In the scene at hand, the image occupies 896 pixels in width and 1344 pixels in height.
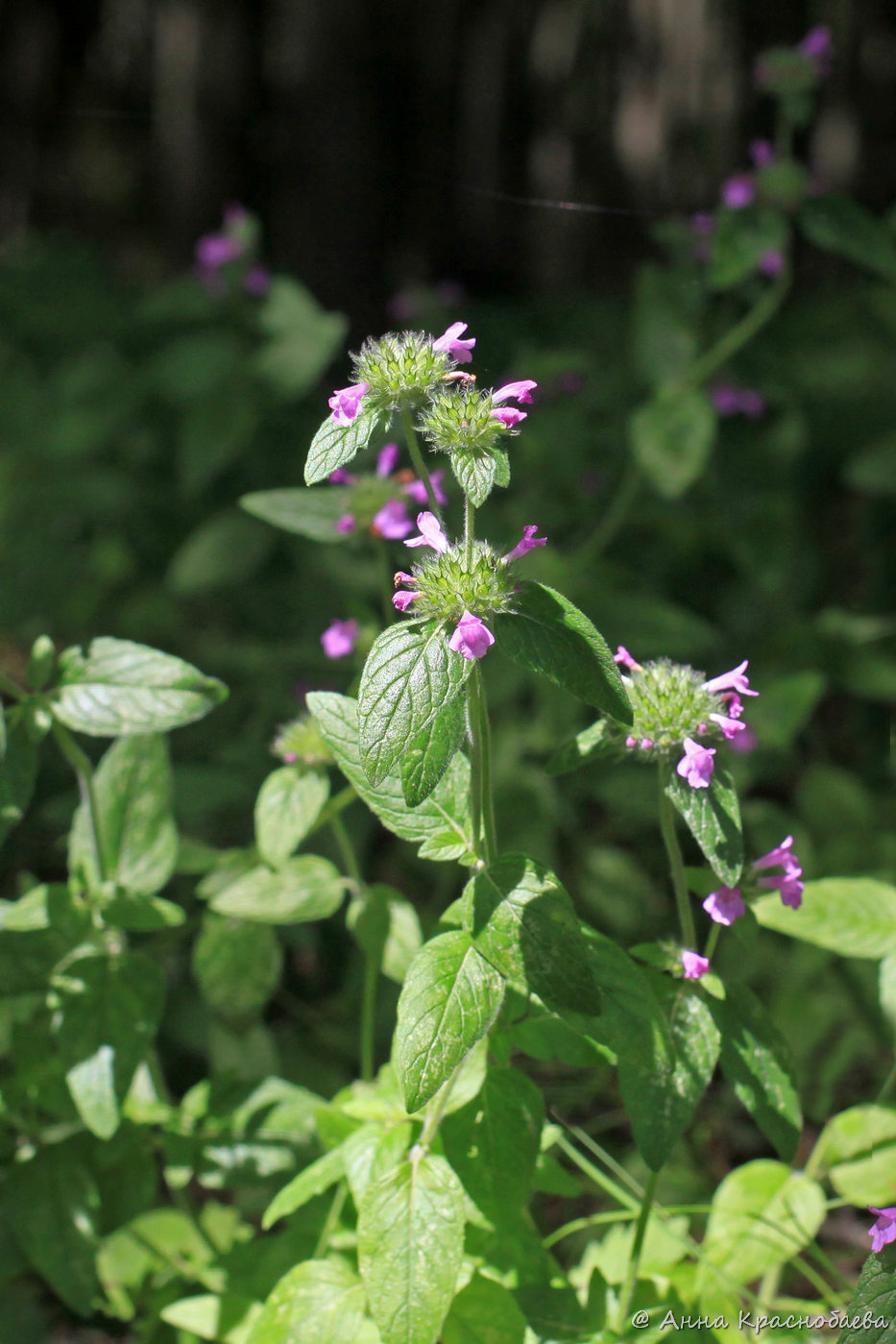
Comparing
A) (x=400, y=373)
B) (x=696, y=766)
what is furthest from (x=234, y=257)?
(x=696, y=766)

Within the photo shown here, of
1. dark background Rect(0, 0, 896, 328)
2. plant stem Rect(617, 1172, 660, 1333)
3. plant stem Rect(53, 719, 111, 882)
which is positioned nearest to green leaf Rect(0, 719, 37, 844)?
plant stem Rect(53, 719, 111, 882)

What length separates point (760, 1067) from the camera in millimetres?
1186

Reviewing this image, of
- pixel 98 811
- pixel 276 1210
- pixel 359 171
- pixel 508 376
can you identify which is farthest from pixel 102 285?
pixel 276 1210

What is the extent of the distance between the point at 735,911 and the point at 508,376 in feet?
7.85

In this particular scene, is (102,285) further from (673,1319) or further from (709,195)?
(673,1319)

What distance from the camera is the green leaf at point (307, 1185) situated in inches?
48.8

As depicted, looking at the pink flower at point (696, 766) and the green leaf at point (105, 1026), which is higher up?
the pink flower at point (696, 766)

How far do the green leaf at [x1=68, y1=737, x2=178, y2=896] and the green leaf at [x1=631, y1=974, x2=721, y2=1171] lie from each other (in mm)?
739

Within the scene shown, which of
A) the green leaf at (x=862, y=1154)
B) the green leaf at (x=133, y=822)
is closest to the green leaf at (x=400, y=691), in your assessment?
the green leaf at (x=133, y=822)

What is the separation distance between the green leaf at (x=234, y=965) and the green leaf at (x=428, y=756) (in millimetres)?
739

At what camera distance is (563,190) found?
4.71 m

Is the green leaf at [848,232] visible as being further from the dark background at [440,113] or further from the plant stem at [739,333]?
the dark background at [440,113]

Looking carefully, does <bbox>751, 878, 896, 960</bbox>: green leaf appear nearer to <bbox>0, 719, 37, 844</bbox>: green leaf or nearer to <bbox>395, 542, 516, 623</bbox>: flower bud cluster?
<bbox>395, 542, 516, 623</bbox>: flower bud cluster

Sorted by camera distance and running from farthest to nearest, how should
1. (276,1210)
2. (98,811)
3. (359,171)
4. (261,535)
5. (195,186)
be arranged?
(195,186)
(359,171)
(261,535)
(98,811)
(276,1210)
